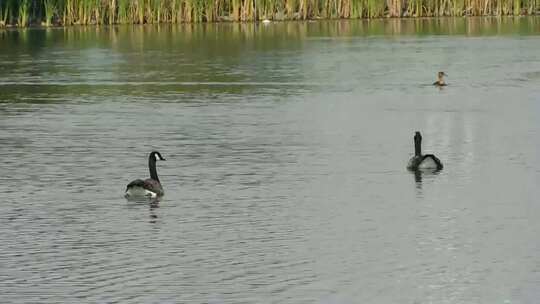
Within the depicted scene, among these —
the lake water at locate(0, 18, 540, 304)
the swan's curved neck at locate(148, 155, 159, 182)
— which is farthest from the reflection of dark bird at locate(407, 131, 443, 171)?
the swan's curved neck at locate(148, 155, 159, 182)

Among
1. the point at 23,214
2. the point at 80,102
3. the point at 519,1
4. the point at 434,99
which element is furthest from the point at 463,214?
the point at 519,1

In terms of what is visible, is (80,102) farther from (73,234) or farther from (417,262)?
(417,262)

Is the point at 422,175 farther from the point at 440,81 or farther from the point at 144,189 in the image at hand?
the point at 440,81

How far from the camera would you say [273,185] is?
2386 cm

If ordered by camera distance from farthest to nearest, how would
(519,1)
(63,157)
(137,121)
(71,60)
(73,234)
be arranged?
(519,1) < (71,60) < (137,121) < (63,157) < (73,234)

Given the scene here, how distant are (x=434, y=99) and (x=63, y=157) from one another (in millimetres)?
13224

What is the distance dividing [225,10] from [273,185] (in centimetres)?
5449

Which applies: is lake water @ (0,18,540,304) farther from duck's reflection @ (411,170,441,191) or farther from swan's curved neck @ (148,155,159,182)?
swan's curved neck @ (148,155,159,182)

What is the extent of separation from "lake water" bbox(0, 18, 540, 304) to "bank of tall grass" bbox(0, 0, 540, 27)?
905 inches

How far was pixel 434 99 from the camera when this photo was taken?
125 ft

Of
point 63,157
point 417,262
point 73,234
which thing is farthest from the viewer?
point 63,157

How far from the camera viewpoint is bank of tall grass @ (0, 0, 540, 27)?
73.2m

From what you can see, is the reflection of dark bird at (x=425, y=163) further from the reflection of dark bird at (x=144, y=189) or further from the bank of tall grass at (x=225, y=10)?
the bank of tall grass at (x=225, y=10)

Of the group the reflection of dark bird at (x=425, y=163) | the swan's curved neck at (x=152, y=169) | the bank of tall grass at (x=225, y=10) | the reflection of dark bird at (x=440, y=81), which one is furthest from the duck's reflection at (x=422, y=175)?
the bank of tall grass at (x=225, y=10)
